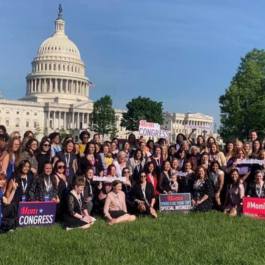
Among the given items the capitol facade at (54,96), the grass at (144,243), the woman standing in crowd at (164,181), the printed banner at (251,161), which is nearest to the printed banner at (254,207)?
the grass at (144,243)

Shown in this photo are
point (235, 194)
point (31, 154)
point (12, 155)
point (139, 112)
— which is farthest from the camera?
point (139, 112)

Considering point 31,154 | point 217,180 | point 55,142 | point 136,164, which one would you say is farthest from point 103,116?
point 31,154

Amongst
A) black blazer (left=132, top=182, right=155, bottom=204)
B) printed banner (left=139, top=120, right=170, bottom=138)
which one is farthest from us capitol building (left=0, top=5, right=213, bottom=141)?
black blazer (left=132, top=182, right=155, bottom=204)

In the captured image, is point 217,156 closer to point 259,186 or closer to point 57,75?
point 259,186

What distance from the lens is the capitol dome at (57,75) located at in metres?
118

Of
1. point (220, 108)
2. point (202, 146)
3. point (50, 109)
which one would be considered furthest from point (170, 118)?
point (202, 146)

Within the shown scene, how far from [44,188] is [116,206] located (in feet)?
5.09

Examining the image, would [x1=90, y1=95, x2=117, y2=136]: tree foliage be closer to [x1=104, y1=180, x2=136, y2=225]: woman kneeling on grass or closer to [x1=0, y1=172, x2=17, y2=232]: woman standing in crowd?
[x1=104, y1=180, x2=136, y2=225]: woman kneeling on grass

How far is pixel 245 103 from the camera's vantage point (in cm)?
4266

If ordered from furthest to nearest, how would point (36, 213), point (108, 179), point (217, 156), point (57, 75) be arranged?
point (57, 75) → point (217, 156) → point (108, 179) → point (36, 213)

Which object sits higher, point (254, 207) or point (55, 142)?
point (55, 142)

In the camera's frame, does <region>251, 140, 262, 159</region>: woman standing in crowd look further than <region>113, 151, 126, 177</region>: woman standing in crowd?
Yes

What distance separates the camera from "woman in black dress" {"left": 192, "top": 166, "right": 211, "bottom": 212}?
1051 cm

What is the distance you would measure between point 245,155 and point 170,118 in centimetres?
12168
